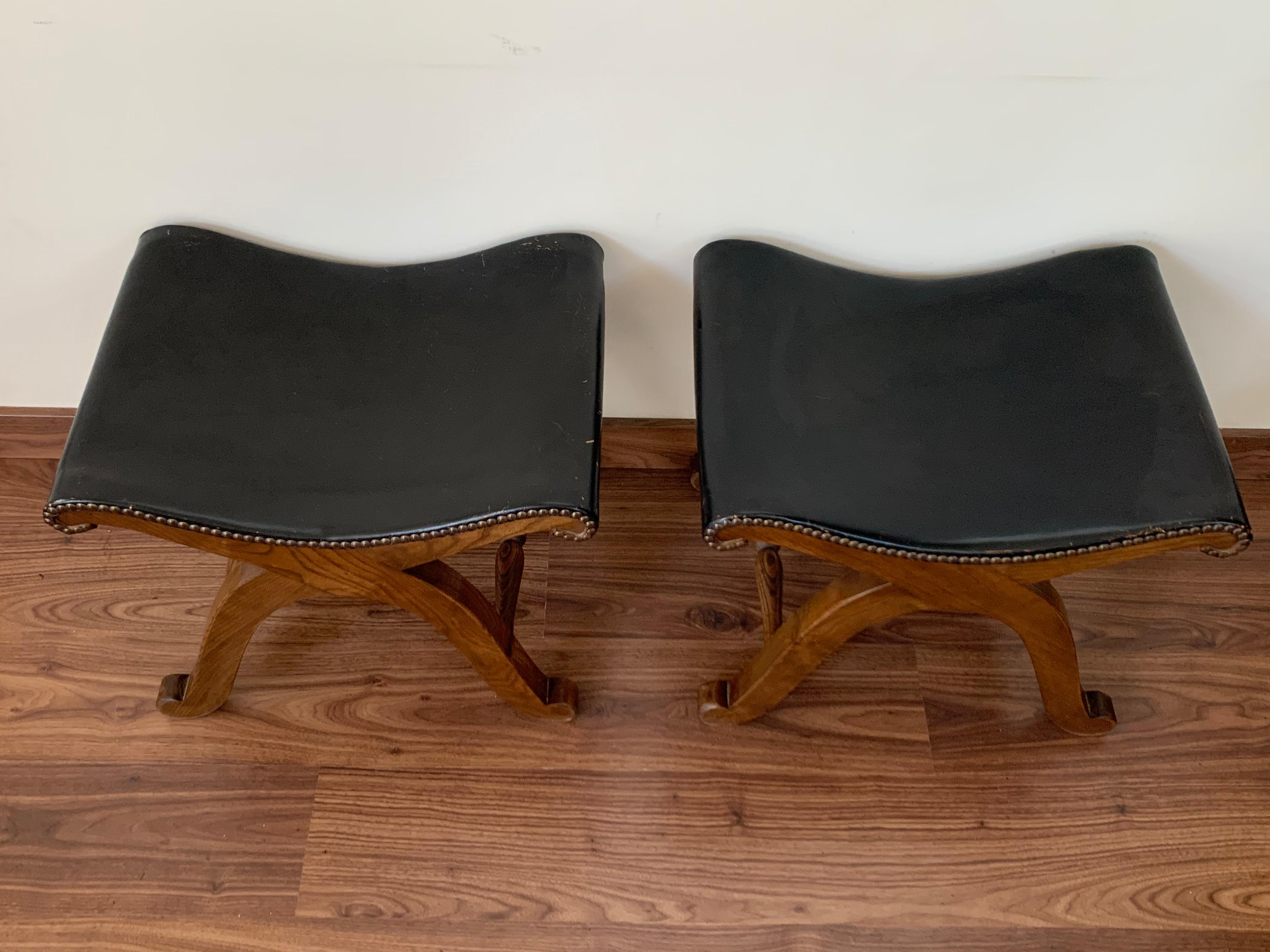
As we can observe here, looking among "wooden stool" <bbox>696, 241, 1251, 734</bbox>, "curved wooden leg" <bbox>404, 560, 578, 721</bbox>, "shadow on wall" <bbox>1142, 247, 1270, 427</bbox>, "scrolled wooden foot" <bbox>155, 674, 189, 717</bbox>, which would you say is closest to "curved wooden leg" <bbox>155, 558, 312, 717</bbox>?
"scrolled wooden foot" <bbox>155, 674, 189, 717</bbox>

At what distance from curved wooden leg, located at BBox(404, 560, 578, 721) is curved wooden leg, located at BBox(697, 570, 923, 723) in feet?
0.64

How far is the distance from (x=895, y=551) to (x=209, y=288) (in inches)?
30.3

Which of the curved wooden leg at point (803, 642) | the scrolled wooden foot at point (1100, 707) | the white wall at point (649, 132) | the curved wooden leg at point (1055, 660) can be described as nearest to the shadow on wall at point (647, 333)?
the white wall at point (649, 132)

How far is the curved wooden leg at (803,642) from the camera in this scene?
102 centimetres

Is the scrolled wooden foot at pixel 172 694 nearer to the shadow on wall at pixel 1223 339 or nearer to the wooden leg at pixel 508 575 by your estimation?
the wooden leg at pixel 508 575

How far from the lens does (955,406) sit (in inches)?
38.9

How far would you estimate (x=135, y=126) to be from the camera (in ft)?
3.33

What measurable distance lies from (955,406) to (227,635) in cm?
86

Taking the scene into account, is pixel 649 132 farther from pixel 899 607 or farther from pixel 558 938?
pixel 558 938

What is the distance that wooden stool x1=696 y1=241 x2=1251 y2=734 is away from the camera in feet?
2.91

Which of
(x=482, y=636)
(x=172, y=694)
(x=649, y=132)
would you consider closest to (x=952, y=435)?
(x=649, y=132)

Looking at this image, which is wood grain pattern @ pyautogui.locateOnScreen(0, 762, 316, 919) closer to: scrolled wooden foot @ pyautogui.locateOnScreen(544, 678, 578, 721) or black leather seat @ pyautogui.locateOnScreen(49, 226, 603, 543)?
scrolled wooden foot @ pyautogui.locateOnScreen(544, 678, 578, 721)

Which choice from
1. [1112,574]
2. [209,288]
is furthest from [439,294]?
[1112,574]

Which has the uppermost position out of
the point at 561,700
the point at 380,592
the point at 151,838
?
the point at 380,592
